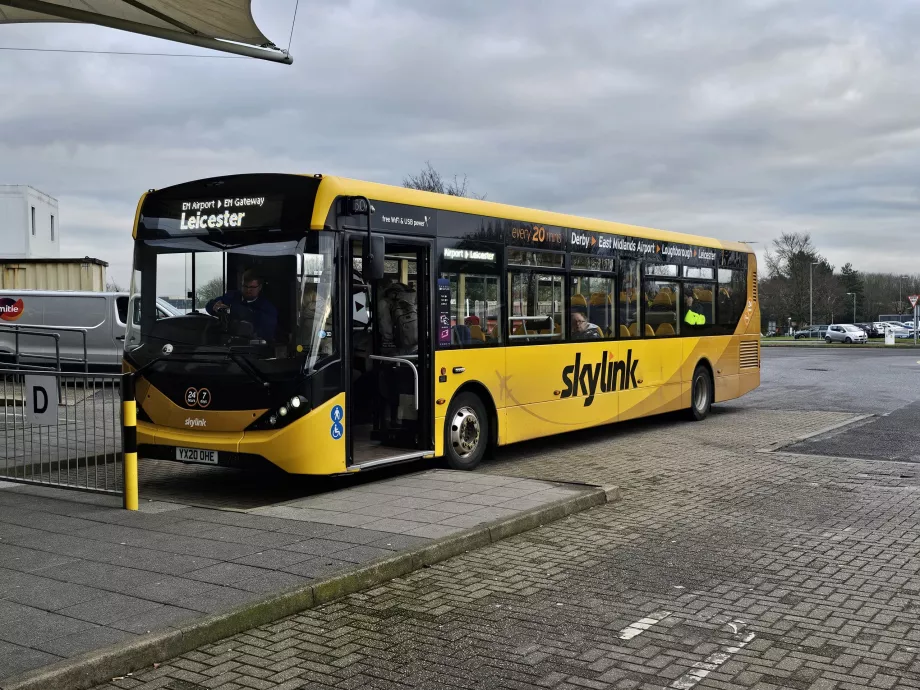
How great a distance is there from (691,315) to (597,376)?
366 cm

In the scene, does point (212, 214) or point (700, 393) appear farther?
point (700, 393)

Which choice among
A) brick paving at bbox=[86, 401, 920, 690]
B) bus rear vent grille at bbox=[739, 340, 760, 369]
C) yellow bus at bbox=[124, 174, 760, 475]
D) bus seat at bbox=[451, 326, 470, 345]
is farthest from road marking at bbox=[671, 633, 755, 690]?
bus rear vent grille at bbox=[739, 340, 760, 369]

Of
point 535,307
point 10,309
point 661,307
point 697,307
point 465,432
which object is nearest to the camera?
point 465,432

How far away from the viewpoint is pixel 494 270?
38.3ft

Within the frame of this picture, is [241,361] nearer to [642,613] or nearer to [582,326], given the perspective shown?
[642,613]

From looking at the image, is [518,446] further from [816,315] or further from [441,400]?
[816,315]

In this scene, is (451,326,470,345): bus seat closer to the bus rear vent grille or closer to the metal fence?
the metal fence

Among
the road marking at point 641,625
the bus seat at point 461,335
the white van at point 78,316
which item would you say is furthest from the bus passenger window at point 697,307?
the white van at point 78,316

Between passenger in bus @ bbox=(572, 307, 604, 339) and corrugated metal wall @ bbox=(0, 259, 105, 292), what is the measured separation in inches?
783

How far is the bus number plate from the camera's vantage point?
9.15 meters

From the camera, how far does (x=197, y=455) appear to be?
30.3 feet

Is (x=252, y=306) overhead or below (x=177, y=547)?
overhead

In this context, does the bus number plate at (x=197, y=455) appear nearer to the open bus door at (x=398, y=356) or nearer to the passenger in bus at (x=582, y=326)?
the open bus door at (x=398, y=356)

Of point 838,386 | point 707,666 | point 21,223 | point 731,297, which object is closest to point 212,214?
point 707,666
